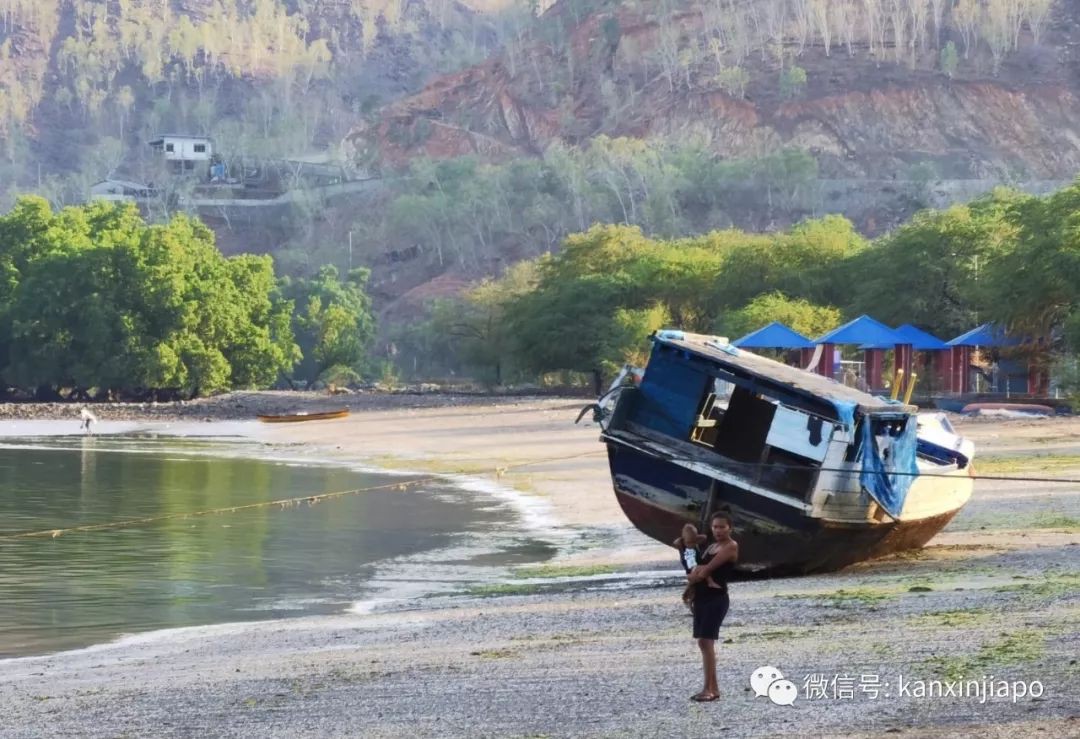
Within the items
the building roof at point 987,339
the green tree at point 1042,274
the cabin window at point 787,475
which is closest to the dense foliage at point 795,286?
the green tree at point 1042,274

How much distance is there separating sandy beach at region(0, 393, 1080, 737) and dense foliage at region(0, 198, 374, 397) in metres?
69.7

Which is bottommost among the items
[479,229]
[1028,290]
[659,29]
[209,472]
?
[209,472]

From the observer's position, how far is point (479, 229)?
163 meters

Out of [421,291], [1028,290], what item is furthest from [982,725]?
[421,291]

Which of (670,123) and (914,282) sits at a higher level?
(670,123)

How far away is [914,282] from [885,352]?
3.91 metres

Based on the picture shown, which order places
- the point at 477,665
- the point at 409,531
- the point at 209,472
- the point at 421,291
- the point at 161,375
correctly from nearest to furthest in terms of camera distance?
the point at 477,665 → the point at 409,531 → the point at 209,472 → the point at 161,375 → the point at 421,291

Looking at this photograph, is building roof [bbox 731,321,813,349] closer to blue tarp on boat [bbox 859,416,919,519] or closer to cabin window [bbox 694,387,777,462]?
cabin window [bbox 694,387,777,462]

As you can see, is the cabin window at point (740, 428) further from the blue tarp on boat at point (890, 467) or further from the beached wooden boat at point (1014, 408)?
the beached wooden boat at point (1014, 408)

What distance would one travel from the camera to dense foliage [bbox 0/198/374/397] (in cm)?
9119

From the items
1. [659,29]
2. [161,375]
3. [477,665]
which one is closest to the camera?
[477,665]

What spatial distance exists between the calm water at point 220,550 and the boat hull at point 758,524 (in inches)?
128

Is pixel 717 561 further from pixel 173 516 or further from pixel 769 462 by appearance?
pixel 173 516

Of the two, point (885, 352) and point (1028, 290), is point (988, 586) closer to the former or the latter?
point (1028, 290)
